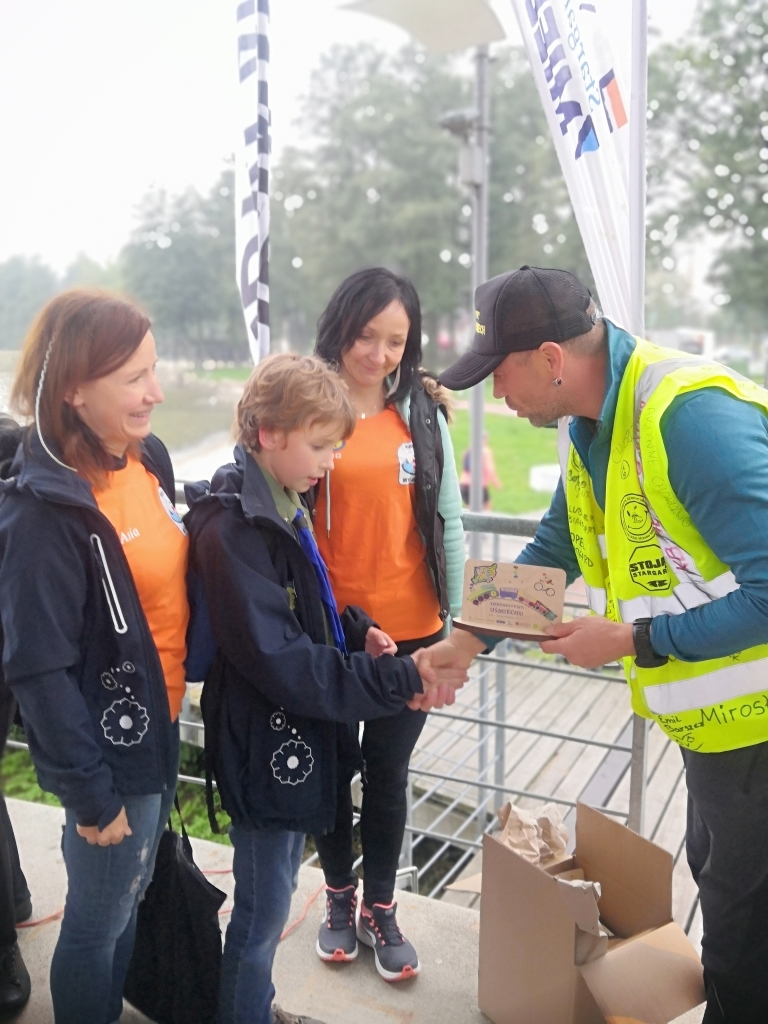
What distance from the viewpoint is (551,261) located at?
13.4 m

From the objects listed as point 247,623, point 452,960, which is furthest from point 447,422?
point 452,960

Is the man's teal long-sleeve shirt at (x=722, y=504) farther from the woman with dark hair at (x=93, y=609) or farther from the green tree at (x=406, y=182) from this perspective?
the green tree at (x=406, y=182)

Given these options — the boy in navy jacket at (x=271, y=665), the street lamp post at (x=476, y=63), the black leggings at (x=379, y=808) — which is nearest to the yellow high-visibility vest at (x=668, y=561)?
the boy in navy jacket at (x=271, y=665)

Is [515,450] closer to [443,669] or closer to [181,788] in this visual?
[181,788]

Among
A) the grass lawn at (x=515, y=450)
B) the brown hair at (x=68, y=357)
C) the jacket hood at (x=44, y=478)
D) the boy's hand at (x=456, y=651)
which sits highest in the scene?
the brown hair at (x=68, y=357)

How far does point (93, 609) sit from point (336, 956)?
1170 millimetres

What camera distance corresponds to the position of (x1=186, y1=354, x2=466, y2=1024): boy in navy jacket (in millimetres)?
1473

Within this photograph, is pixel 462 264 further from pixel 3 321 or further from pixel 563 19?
pixel 563 19

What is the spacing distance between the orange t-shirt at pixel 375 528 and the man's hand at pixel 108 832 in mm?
665

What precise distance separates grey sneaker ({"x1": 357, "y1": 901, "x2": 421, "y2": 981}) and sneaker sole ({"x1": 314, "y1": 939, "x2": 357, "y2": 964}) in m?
0.06

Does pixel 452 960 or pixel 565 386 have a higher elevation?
pixel 565 386

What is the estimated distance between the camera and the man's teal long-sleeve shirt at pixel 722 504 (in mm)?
1246

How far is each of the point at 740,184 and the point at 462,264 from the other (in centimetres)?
511

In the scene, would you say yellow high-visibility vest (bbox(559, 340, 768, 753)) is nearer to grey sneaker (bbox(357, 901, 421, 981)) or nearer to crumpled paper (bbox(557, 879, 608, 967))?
crumpled paper (bbox(557, 879, 608, 967))
